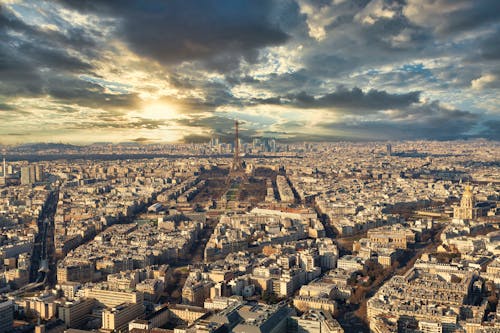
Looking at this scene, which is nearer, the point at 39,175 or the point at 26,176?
the point at 26,176

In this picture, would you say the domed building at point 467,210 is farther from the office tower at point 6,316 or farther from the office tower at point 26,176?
the office tower at point 26,176

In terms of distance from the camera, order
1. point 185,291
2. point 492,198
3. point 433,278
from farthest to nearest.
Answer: point 492,198 < point 433,278 < point 185,291

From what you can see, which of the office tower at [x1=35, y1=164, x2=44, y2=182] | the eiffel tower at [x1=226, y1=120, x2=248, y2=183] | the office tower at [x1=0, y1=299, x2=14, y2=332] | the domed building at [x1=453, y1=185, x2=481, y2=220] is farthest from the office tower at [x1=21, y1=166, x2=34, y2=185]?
the office tower at [x1=0, y1=299, x2=14, y2=332]

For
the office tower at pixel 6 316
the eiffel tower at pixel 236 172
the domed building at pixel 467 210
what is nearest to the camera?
the office tower at pixel 6 316

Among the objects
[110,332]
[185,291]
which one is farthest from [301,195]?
[110,332]

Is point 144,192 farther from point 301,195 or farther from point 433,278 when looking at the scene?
point 433,278


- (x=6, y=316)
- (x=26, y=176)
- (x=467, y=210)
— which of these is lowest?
(x=6, y=316)

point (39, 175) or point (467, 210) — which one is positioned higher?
point (39, 175)

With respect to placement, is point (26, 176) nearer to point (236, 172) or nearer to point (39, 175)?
point (39, 175)

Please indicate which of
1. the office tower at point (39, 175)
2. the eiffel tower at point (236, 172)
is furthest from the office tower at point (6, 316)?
the office tower at point (39, 175)

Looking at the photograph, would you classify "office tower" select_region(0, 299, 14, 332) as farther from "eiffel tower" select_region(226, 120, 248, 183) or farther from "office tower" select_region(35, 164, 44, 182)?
"office tower" select_region(35, 164, 44, 182)

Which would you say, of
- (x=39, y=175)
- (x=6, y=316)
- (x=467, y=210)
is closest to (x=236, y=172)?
(x=39, y=175)
